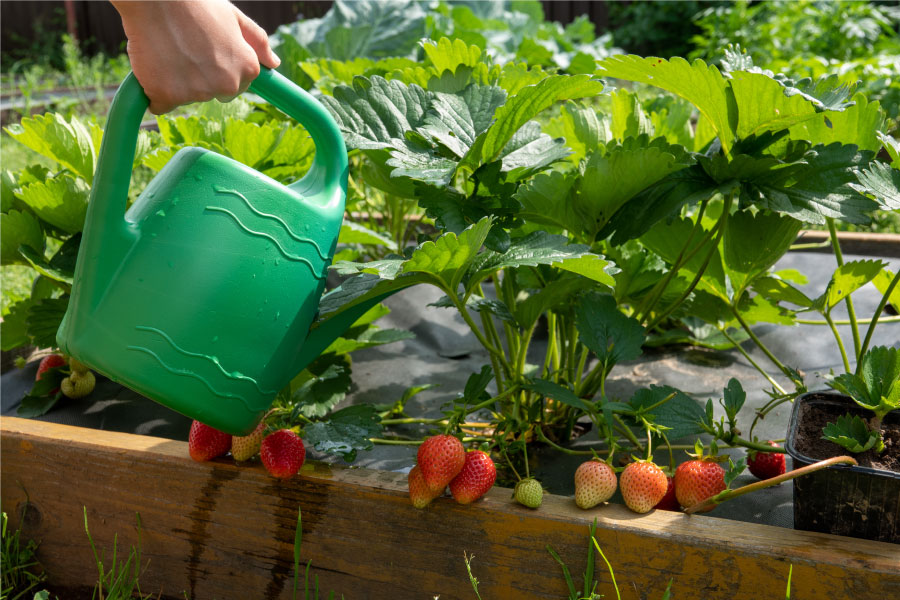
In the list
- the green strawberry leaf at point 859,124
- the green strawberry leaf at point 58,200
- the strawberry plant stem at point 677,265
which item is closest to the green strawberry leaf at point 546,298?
the strawberry plant stem at point 677,265

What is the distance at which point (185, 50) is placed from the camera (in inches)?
26.2

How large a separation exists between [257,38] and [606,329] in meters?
0.50

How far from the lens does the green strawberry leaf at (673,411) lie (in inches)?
33.2

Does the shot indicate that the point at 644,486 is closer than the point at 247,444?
Yes

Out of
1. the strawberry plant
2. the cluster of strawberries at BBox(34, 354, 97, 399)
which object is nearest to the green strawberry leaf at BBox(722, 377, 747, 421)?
the strawberry plant

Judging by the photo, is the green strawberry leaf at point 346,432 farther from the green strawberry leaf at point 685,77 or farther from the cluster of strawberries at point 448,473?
the green strawberry leaf at point 685,77

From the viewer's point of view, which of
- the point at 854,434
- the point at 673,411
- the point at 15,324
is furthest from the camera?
the point at 15,324

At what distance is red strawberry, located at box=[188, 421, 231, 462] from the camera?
37.4 inches

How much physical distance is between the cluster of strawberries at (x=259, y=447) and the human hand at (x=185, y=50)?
393 mm

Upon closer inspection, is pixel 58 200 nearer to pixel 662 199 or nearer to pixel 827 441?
pixel 662 199

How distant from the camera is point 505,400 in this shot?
3.50 ft

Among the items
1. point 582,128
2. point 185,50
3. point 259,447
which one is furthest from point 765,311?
point 185,50

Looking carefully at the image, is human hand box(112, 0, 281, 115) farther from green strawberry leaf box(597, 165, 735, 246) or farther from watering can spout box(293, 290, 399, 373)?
green strawberry leaf box(597, 165, 735, 246)

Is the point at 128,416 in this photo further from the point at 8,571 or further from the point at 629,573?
the point at 629,573
